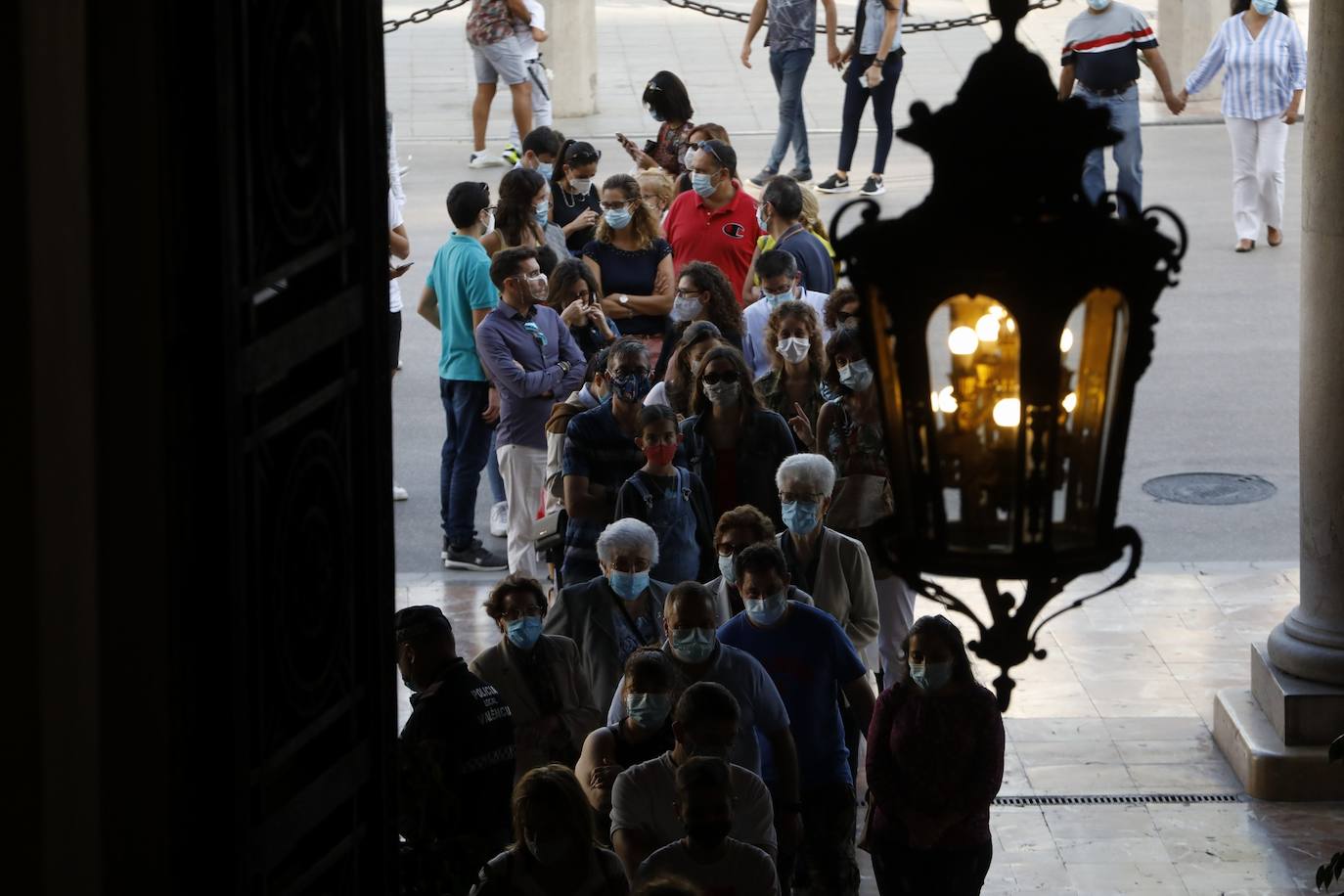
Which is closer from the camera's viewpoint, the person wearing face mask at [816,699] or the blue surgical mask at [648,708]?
the blue surgical mask at [648,708]

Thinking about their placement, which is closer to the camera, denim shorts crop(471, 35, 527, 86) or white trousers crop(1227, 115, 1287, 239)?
white trousers crop(1227, 115, 1287, 239)

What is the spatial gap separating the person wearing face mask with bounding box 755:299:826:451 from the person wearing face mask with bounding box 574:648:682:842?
2718 millimetres

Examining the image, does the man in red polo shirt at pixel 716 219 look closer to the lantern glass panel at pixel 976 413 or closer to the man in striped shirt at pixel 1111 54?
the man in striped shirt at pixel 1111 54

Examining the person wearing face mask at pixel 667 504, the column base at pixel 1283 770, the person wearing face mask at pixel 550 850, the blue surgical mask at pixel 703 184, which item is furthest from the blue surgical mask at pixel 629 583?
the blue surgical mask at pixel 703 184

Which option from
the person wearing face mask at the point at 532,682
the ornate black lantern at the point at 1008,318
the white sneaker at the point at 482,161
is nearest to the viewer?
the ornate black lantern at the point at 1008,318

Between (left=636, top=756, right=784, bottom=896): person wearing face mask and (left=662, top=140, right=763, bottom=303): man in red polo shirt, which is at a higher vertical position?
(left=662, top=140, right=763, bottom=303): man in red polo shirt

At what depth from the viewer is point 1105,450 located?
3.71 metres

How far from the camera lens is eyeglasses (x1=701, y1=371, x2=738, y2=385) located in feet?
30.7

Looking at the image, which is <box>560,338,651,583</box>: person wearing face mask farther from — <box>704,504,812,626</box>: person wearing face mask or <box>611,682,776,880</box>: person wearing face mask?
<box>611,682,776,880</box>: person wearing face mask

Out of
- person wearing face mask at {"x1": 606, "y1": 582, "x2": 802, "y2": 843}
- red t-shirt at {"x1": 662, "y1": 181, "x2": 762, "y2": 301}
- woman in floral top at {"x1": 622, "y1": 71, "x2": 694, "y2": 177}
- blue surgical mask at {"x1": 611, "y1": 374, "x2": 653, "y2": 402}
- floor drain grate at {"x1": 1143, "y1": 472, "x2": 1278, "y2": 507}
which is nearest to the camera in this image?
person wearing face mask at {"x1": 606, "y1": 582, "x2": 802, "y2": 843}

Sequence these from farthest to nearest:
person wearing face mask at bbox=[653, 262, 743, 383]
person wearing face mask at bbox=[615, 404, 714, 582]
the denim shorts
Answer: the denim shorts, person wearing face mask at bbox=[653, 262, 743, 383], person wearing face mask at bbox=[615, 404, 714, 582]

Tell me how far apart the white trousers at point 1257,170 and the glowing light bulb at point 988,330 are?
1578 centimetres

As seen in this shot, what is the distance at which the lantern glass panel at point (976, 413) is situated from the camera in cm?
362

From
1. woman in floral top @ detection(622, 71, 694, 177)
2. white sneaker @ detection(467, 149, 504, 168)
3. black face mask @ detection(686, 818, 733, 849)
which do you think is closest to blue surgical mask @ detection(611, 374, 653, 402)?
black face mask @ detection(686, 818, 733, 849)
